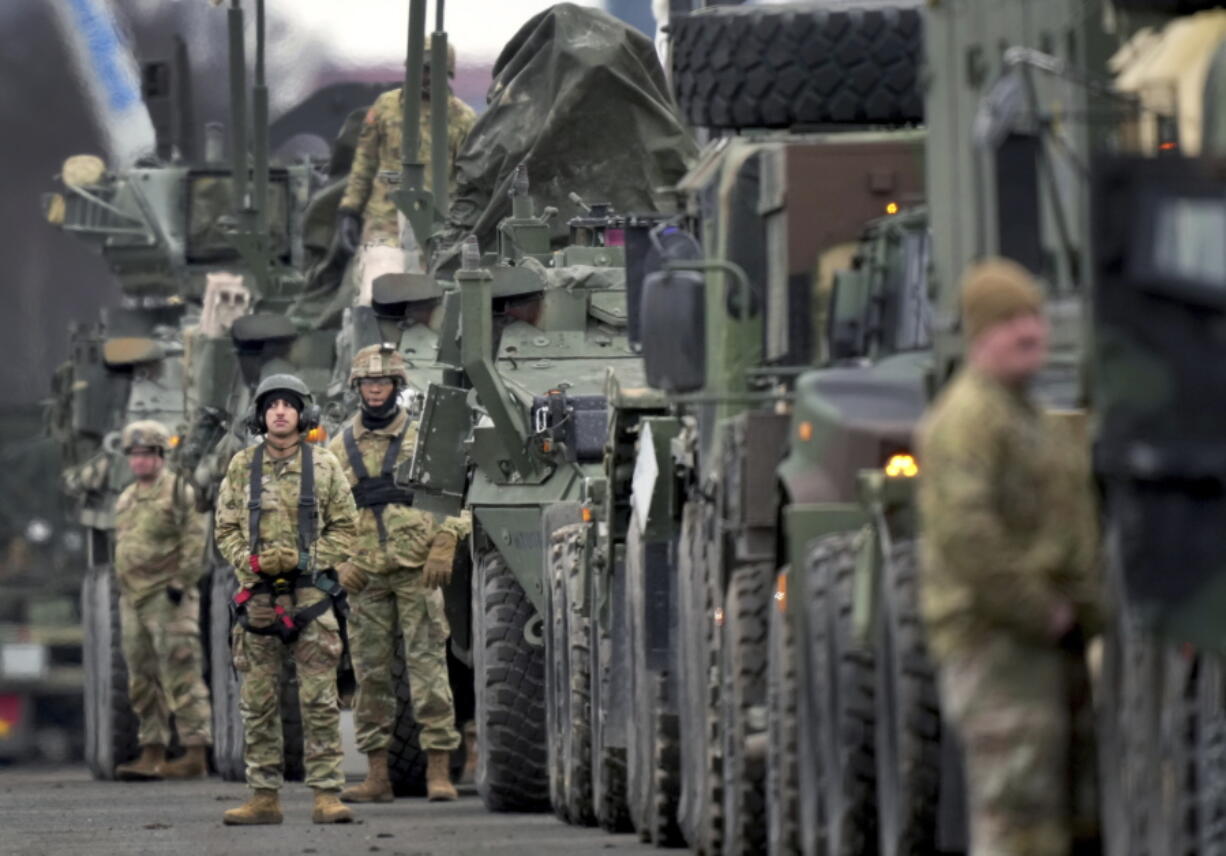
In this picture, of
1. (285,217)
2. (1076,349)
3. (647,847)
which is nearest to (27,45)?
(285,217)

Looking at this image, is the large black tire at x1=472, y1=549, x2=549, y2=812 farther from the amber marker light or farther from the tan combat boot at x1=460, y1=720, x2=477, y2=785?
the amber marker light

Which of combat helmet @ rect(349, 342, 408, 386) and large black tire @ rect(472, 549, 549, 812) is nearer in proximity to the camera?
large black tire @ rect(472, 549, 549, 812)

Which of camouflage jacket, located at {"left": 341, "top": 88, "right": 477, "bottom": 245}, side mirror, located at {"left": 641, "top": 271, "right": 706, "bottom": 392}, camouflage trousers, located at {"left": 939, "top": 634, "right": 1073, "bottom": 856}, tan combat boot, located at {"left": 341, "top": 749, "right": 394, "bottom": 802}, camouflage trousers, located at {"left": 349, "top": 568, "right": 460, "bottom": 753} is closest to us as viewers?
camouflage trousers, located at {"left": 939, "top": 634, "right": 1073, "bottom": 856}

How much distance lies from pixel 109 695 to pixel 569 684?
8863mm

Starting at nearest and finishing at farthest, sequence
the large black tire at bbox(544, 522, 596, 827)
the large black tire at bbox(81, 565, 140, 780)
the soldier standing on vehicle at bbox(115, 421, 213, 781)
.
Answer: the large black tire at bbox(544, 522, 596, 827) → the soldier standing on vehicle at bbox(115, 421, 213, 781) → the large black tire at bbox(81, 565, 140, 780)

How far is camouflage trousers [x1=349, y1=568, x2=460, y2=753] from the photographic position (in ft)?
62.5

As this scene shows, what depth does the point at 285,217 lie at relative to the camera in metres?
34.2

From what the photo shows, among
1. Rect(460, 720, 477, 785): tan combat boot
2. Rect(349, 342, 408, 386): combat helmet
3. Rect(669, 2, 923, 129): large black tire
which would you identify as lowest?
Rect(460, 720, 477, 785): tan combat boot

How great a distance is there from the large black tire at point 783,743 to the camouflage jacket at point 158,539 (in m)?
13.0

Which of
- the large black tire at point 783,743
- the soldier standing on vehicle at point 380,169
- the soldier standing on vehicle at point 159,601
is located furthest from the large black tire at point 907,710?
the soldier standing on vehicle at point 380,169

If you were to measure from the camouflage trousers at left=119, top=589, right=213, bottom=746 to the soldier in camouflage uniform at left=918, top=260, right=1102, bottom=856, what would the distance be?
→ 15938 millimetres

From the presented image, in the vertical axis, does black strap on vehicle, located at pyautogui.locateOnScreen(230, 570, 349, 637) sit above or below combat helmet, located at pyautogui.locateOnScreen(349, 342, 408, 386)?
below

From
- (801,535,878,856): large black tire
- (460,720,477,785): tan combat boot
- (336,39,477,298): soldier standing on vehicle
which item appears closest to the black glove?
(336,39,477,298): soldier standing on vehicle

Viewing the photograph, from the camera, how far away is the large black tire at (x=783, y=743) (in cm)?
1161
